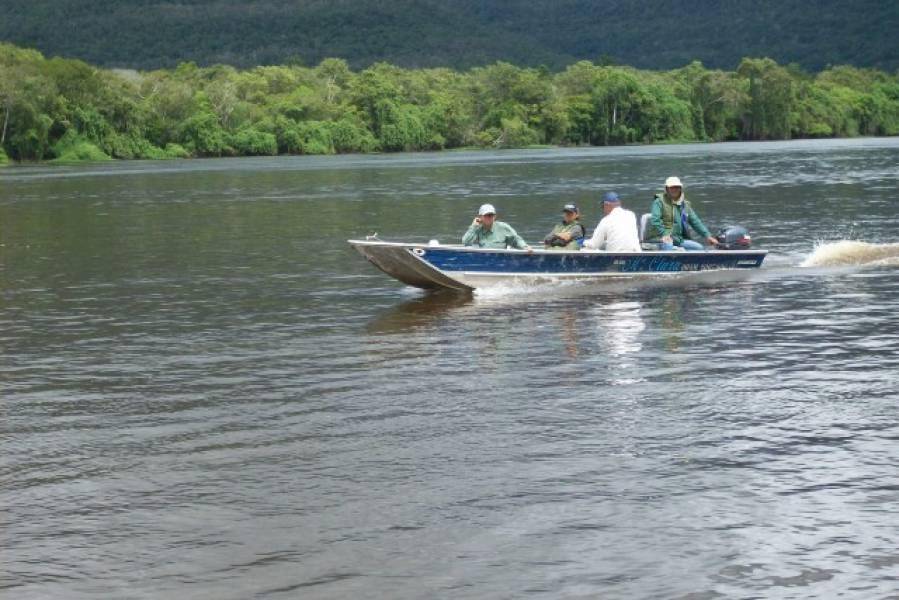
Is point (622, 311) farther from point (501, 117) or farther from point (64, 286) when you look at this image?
point (501, 117)

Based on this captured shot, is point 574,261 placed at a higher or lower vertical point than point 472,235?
lower

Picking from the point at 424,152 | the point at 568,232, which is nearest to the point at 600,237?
the point at 568,232

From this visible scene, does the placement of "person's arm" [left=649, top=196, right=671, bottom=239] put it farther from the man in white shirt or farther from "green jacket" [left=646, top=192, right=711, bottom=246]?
the man in white shirt

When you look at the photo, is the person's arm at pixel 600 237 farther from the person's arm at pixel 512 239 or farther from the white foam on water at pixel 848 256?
the white foam on water at pixel 848 256

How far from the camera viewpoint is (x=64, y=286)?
31.8m

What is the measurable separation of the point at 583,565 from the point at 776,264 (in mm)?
22513

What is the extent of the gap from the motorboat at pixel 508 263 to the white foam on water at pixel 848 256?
169 inches

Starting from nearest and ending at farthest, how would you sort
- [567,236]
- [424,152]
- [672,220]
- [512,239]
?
1. [512,239]
2. [567,236]
3. [672,220]
4. [424,152]

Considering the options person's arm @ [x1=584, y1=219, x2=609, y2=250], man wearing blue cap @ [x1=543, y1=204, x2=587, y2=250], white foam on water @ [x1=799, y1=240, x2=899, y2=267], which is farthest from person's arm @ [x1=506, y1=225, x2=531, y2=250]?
white foam on water @ [x1=799, y1=240, x2=899, y2=267]

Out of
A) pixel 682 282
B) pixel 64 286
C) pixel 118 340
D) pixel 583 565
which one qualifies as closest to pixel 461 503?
pixel 583 565

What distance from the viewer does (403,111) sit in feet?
576

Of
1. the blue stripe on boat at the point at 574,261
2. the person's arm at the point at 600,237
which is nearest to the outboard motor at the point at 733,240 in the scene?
the blue stripe on boat at the point at 574,261

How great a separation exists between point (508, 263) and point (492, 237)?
2.19 ft

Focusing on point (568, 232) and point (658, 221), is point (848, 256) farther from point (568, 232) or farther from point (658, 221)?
point (568, 232)
